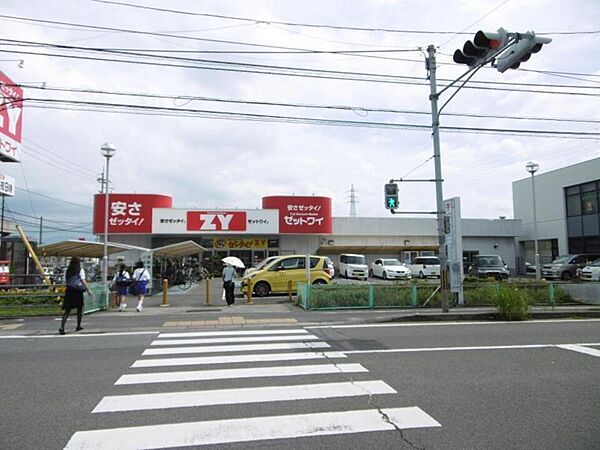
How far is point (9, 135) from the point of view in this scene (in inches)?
730

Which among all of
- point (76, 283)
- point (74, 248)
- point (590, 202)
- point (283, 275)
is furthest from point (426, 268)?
point (76, 283)

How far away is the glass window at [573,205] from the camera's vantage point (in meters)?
32.6

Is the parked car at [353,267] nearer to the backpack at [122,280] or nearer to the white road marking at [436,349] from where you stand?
the backpack at [122,280]

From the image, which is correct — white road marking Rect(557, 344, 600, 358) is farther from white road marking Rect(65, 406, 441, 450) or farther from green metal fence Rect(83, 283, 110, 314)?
green metal fence Rect(83, 283, 110, 314)

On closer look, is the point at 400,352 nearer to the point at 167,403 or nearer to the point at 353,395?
the point at 353,395

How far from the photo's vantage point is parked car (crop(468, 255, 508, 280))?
2634 cm

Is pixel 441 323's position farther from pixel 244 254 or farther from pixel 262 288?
pixel 244 254

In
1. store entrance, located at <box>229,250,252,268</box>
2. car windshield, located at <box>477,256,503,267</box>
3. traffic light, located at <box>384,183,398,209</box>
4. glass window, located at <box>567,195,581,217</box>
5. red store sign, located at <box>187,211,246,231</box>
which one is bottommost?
car windshield, located at <box>477,256,503,267</box>

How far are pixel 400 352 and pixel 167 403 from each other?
14.2ft

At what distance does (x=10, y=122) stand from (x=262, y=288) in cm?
1288

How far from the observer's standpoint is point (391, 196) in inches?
512

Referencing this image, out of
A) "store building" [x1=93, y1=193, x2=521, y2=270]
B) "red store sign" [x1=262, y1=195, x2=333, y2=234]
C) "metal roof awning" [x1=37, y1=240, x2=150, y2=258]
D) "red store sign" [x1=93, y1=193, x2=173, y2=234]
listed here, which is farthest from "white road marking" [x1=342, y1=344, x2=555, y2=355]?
"red store sign" [x1=93, y1=193, x2=173, y2=234]

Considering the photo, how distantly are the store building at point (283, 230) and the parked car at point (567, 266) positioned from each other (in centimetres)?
952

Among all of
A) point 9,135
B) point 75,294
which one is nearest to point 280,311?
point 75,294
